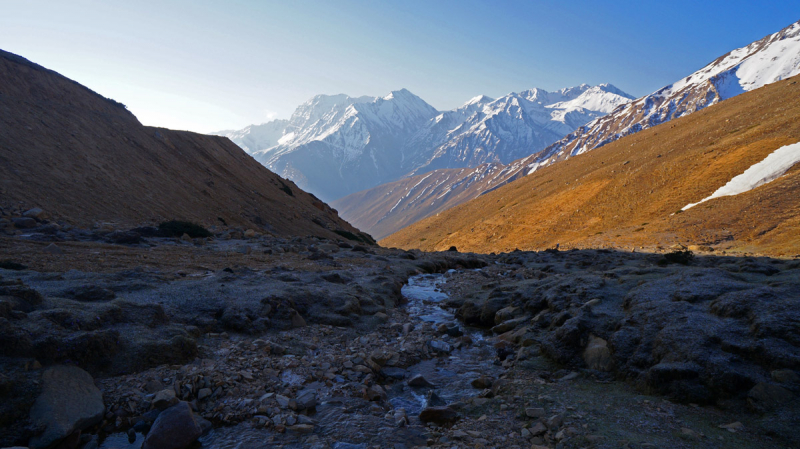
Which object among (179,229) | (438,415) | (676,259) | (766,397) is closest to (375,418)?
(438,415)

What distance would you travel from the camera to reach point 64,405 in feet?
22.5

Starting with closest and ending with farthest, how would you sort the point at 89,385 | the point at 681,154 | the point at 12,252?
1. the point at 89,385
2. the point at 12,252
3. the point at 681,154

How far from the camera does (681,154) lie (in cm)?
5728

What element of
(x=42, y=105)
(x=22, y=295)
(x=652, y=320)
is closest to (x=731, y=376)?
(x=652, y=320)

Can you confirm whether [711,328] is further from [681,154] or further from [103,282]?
[681,154]

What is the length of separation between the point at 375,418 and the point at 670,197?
52683mm

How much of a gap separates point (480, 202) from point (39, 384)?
307 ft

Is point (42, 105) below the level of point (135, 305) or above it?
above

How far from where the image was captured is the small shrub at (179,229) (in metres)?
24.4

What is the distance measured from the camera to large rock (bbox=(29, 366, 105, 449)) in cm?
635

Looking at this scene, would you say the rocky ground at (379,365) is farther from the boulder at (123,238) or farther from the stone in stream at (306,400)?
the boulder at (123,238)

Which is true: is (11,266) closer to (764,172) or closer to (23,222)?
(23,222)

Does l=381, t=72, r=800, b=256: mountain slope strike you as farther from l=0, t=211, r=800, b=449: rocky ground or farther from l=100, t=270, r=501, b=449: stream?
l=100, t=270, r=501, b=449: stream

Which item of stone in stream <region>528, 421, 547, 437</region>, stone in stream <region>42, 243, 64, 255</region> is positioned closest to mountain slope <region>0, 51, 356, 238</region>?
stone in stream <region>42, 243, 64, 255</region>
